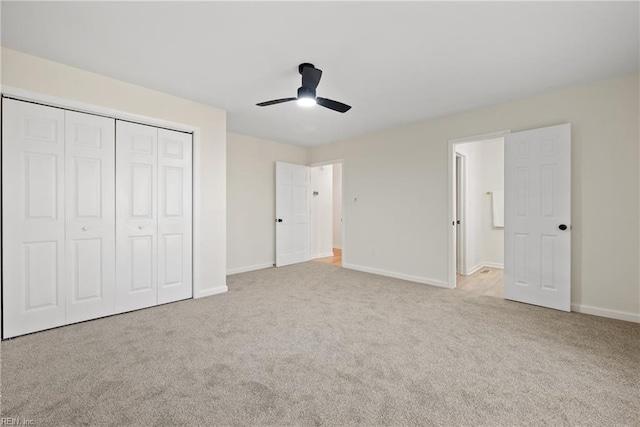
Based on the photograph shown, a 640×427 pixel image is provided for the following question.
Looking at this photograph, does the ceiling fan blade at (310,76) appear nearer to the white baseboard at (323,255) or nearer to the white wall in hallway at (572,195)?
the white wall in hallway at (572,195)

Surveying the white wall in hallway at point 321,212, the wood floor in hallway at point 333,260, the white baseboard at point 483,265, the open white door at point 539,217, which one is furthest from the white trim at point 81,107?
the white baseboard at point 483,265

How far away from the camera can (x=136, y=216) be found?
10.5 ft

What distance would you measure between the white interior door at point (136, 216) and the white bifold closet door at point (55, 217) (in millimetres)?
82

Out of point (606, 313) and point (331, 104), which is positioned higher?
point (331, 104)

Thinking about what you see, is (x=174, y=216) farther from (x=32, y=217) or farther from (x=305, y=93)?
(x=305, y=93)

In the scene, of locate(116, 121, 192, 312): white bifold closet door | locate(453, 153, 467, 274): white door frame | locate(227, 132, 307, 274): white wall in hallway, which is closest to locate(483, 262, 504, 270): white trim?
locate(453, 153, 467, 274): white door frame

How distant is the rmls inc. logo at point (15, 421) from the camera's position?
Result: 1515 millimetres

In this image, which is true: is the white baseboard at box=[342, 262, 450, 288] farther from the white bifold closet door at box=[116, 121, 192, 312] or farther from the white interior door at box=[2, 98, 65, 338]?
the white interior door at box=[2, 98, 65, 338]

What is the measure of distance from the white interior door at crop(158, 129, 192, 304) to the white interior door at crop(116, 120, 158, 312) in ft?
0.22

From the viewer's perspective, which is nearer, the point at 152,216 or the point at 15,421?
the point at 15,421

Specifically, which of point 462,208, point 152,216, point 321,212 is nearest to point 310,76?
point 152,216

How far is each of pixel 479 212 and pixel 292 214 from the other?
12.1ft

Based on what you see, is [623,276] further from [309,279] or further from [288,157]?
[288,157]

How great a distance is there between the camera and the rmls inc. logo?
152 centimetres
